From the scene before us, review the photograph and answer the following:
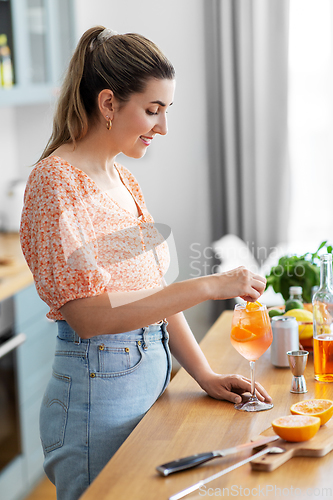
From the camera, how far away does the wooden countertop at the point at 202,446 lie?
0.80 metres

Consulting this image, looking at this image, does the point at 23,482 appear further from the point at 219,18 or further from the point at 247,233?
the point at 219,18

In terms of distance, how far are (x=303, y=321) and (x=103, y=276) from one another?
1.97 ft

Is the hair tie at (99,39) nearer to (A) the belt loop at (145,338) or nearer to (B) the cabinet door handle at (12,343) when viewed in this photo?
(A) the belt loop at (145,338)

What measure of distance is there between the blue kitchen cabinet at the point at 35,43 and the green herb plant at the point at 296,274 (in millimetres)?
1667

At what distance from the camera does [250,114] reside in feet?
10.5

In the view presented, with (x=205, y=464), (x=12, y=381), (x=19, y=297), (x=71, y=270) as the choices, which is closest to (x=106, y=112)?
(x=71, y=270)

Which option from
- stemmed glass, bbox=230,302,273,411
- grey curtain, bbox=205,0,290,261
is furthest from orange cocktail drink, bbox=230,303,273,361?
grey curtain, bbox=205,0,290,261

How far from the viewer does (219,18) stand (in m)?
3.13

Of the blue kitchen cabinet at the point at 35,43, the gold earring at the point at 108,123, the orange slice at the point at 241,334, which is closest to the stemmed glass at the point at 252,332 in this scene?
the orange slice at the point at 241,334

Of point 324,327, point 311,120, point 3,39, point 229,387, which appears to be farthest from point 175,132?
point 229,387

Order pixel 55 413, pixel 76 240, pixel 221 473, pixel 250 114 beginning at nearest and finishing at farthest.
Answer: pixel 221 473
pixel 76 240
pixel 55 413
pixel 250 114

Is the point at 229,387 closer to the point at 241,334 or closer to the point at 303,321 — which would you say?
the point at 241,334

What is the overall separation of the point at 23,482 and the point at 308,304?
1.56 meters

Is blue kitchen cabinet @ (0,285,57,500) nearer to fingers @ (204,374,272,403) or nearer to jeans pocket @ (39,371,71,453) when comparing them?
jeans pocket @ (39,371,71,453)
